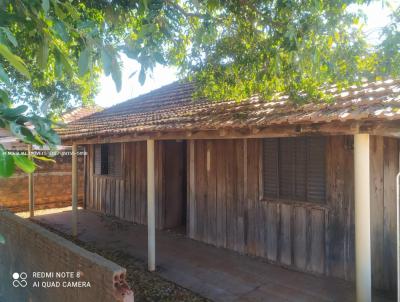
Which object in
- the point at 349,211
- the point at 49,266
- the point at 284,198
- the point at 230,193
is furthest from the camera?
the point at 230,193

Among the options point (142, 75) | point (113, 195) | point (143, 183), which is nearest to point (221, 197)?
point (143, 183)

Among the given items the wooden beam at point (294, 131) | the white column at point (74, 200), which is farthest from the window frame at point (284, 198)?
the white column at point (74, 200)

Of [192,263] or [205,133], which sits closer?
[205,133]

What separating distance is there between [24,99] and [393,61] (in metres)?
11.9

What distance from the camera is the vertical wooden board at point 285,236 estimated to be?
232 inches

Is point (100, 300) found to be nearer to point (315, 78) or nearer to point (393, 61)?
point (315, 78)

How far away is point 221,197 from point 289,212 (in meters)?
1.72

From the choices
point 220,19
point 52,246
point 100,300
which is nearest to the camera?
point 100,300

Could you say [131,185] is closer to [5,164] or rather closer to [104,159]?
[104,159]

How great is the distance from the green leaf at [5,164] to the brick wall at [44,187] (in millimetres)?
12292

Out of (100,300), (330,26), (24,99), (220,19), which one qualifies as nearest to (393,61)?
(330,26)

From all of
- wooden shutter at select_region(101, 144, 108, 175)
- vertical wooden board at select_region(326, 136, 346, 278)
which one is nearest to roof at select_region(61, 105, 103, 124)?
wooden shutter at select_region(101, 144, 108, 175)

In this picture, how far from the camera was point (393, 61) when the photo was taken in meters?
4.11

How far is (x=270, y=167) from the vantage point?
6277 mm
